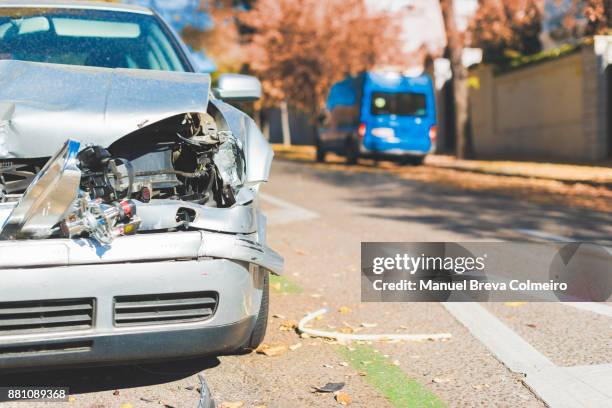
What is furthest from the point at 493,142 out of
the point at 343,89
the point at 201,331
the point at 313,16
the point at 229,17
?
the point at 201,331

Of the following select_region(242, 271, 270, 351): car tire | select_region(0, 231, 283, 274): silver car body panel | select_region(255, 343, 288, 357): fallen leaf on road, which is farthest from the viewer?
select_region(255, 343, 288, 357): fallen leaf on road

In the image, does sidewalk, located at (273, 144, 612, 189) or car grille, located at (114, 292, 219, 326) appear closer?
car grille, located at (114, 292, 219, 326)

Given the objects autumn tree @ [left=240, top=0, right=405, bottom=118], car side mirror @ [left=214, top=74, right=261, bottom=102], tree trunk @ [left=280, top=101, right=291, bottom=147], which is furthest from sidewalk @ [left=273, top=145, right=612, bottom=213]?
tree trunk @ [left=280, top=101, right=291, bottom=147]

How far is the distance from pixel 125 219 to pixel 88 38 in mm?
2423

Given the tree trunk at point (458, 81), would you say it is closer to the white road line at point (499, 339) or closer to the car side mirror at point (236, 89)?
the white road line at point (499, 339)

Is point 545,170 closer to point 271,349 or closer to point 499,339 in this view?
point 499,339

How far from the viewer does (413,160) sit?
70.1 feet

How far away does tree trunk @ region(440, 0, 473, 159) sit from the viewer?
20922 mm

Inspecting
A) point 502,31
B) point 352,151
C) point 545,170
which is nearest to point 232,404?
point 545,170

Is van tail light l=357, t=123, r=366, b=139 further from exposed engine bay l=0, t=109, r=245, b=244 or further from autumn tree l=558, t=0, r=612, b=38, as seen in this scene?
exposed engine bay l=0, t=109, r=245, b=244

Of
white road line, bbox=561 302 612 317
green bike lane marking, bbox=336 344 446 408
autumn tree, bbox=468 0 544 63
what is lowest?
white road line, bbox=561 302 612 317

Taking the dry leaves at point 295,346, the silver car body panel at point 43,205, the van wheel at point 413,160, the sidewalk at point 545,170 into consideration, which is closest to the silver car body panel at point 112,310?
the silver car body panel at point 43,205

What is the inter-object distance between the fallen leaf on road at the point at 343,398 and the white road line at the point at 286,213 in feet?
→ 18.8

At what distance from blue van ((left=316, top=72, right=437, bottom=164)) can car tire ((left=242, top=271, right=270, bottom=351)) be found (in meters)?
16.5
